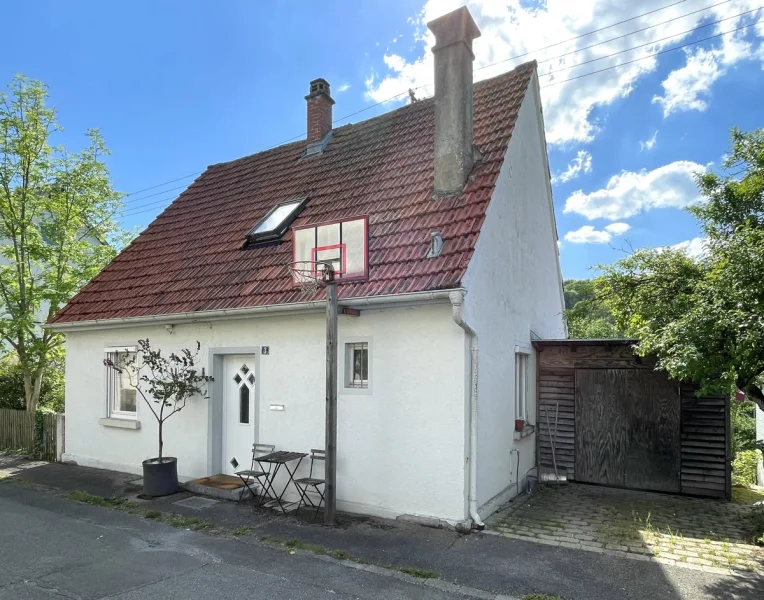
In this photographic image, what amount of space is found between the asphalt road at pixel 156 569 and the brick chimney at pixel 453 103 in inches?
220

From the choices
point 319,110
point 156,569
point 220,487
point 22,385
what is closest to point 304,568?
point 156,569

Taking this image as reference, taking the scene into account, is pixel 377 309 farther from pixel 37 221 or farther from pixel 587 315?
pixel 37 221

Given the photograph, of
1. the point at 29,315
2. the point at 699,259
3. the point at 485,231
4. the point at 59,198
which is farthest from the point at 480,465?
the point at 59,198

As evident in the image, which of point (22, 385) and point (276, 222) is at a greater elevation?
point (276, 222)

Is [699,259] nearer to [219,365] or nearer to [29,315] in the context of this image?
[219,365]

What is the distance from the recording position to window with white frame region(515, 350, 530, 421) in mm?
9000

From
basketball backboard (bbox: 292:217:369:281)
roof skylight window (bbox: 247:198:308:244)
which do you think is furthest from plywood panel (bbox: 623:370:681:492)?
roof skylight window (bbox: 247:198:308:244)

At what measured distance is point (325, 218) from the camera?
9.28 metres

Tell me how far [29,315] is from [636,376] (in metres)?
13.7

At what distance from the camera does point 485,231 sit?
755 centimetres

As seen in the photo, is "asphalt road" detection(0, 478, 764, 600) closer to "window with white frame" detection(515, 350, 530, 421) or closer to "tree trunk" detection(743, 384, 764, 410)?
"tree trunk" detection(743, 384, 764, 410)

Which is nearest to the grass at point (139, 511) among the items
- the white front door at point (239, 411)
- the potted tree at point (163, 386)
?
the potted tree at point (163, 386)

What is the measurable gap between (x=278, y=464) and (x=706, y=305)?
6.11 metres

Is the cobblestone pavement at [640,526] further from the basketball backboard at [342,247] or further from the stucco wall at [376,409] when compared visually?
the basketball backboard at [342,247]
